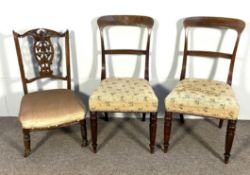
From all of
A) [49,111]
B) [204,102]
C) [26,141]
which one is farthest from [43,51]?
[204,102]

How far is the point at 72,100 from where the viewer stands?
213 cm

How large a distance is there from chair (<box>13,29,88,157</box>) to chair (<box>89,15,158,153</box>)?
0.47 ft

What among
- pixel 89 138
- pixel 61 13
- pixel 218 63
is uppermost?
pixel 61 13

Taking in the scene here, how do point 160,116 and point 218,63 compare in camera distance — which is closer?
point 218,63

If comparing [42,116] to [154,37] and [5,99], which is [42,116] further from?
[154,37]

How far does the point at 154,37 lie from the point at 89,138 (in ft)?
3.09

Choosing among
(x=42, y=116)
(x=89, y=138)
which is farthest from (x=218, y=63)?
(x=42, y=116)

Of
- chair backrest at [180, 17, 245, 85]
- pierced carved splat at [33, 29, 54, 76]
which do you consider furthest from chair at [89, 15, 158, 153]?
pierced carved splat at [33, 29, 54, 76]

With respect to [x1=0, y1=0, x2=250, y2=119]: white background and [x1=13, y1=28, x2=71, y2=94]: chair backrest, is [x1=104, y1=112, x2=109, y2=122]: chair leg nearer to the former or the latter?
[x1=0, y1=0, x2=250, y2=119]: white background

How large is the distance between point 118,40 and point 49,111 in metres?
0.78

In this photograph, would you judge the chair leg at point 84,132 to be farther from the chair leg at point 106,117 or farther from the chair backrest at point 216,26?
the chair backrest at point 216,26

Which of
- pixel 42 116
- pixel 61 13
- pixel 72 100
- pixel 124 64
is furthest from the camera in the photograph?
pixel 124 64

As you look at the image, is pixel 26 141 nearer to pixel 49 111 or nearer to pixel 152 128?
pixel 49 111

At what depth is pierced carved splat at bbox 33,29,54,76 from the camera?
220 centimetres
